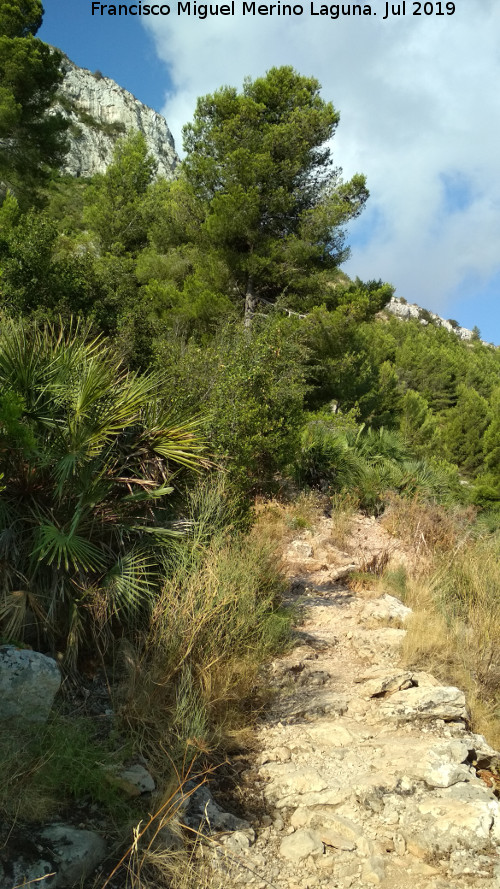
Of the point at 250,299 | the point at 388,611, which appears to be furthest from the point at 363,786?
the point at 250,299

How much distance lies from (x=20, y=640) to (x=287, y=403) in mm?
5191

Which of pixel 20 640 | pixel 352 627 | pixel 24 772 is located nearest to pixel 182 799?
pixel 24 772

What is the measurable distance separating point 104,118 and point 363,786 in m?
92.4

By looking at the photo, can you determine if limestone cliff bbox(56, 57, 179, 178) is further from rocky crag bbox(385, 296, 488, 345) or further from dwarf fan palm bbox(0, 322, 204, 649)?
dwarf fan palm bbox(0, 322, 204, 649)

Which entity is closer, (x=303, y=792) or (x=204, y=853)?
(x=204, y=853)

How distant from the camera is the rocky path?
3.41 m

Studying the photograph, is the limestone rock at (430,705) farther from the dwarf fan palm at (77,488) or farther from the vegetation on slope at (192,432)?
the dwarf fan palm at (77,488)

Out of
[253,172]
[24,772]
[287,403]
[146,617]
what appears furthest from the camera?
[253,172]

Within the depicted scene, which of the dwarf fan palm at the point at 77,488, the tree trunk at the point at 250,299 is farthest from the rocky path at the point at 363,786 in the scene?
the tree trunk at the point at 250,299

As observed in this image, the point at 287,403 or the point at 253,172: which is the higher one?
the point at 253,172

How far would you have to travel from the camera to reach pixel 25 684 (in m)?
3.77

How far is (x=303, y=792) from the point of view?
404 centimetres

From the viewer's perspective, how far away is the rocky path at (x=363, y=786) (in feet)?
11.2

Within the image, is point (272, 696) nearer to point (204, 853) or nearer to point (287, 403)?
point (204, 853)
